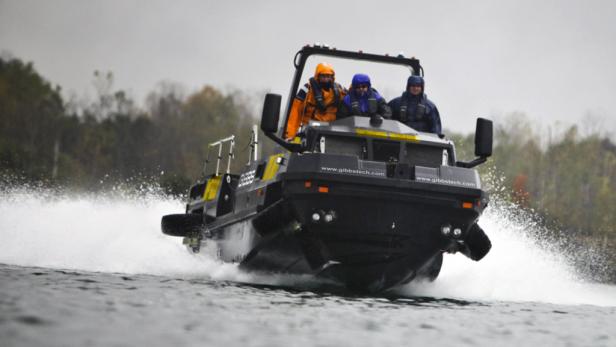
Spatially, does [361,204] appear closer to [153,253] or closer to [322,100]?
[322,100]

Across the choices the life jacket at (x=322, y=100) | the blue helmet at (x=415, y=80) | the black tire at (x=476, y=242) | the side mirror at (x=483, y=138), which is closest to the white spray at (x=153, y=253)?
the black tire at (x=476, y=242)

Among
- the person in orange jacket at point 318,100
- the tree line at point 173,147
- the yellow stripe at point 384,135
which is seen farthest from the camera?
the tree line at point 173,147

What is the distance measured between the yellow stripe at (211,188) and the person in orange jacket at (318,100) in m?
1.98

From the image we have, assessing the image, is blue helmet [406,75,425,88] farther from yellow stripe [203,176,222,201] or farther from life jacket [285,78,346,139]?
yellow stripe [203,176,222,201]

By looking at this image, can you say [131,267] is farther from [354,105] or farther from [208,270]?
[354,105]

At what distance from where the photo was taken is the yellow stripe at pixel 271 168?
13.6m

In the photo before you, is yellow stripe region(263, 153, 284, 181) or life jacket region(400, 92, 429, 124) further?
life jacket region(400, 92, 429, 124)

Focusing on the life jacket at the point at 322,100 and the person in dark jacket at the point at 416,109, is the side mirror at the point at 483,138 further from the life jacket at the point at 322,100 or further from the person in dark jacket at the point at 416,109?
the life jacket at the point at 322,100

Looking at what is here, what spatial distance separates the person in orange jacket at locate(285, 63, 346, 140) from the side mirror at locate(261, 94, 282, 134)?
1473 mm

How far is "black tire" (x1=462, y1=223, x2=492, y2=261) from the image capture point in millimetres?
13844

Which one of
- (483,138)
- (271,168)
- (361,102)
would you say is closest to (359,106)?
(361,102)

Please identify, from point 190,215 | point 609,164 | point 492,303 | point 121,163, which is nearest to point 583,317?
point 492,303

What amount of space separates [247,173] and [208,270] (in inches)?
66.6

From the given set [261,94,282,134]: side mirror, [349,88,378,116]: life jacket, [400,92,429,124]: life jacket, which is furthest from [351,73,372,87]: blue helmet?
[261,94,282,134]: side mirror
